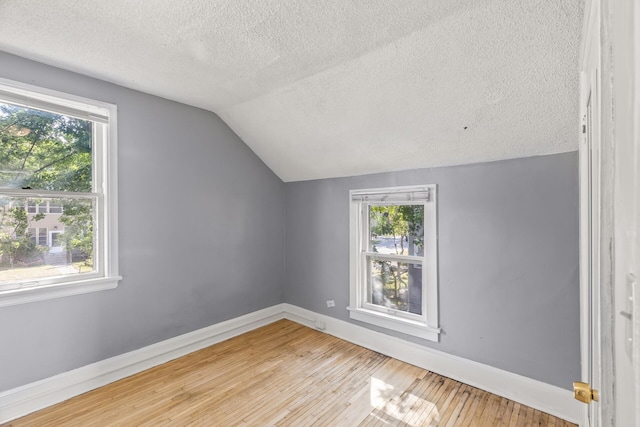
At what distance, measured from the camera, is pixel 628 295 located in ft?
1.39

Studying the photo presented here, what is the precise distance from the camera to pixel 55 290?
216 cm

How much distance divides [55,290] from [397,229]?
9.25 ft

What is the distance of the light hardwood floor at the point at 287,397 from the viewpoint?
1.99 meters

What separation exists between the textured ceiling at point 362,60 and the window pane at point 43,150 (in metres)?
0.41

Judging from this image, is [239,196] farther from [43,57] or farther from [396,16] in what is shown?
[396,16]

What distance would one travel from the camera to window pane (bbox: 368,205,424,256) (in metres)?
2.80

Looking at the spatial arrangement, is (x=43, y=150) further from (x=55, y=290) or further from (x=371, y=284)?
(x=371, y=284)

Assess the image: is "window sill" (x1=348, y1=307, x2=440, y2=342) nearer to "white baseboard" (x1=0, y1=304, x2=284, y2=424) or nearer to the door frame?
"white baseboard" (x1=0, y1=304, x2=284, y2=424)

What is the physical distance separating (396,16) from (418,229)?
1.77 meters

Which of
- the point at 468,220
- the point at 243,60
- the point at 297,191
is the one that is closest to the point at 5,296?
the point at 243,60

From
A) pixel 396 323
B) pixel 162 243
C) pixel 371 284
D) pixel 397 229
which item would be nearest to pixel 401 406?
pixel 396 323

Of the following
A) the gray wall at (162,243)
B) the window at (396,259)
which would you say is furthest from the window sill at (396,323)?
the gray wall at (162,243)

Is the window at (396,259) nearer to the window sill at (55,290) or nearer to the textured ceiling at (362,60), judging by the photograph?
the textured ceiling at (362,60)

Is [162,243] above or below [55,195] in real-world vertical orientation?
below
